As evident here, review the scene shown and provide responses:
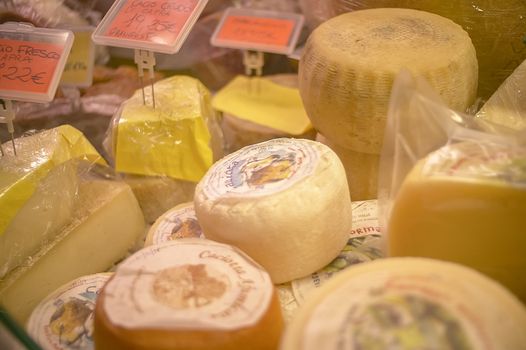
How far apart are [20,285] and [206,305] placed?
627mm

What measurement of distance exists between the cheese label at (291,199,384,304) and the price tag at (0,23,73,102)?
0.67 meters

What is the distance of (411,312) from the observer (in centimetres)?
73

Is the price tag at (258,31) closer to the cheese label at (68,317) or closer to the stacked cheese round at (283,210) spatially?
the stacked cheese round at (283,210)

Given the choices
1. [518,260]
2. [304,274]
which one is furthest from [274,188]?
[518,260]

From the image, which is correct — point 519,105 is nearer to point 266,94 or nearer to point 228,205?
point 228,205

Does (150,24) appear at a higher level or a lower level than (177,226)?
higher

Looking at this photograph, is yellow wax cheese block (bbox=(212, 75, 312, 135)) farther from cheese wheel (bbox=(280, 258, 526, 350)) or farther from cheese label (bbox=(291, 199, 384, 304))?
cheese wheel (bbox=(280, 258, 526, 350))

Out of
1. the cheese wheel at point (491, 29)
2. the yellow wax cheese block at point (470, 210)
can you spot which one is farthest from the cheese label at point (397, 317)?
the cheese wheel at point (491, 29)

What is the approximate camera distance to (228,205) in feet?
3.53

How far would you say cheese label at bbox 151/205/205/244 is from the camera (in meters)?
1.39

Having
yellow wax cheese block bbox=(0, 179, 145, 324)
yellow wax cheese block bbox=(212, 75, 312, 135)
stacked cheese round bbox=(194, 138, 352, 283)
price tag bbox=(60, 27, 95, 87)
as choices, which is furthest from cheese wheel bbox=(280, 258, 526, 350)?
price tag bbox=(60, 27, 95, 87)

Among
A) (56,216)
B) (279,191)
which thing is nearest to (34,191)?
(56,216)

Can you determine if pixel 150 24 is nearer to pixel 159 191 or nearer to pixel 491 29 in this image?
pixel 159 191

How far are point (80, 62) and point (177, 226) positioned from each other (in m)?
0.73
